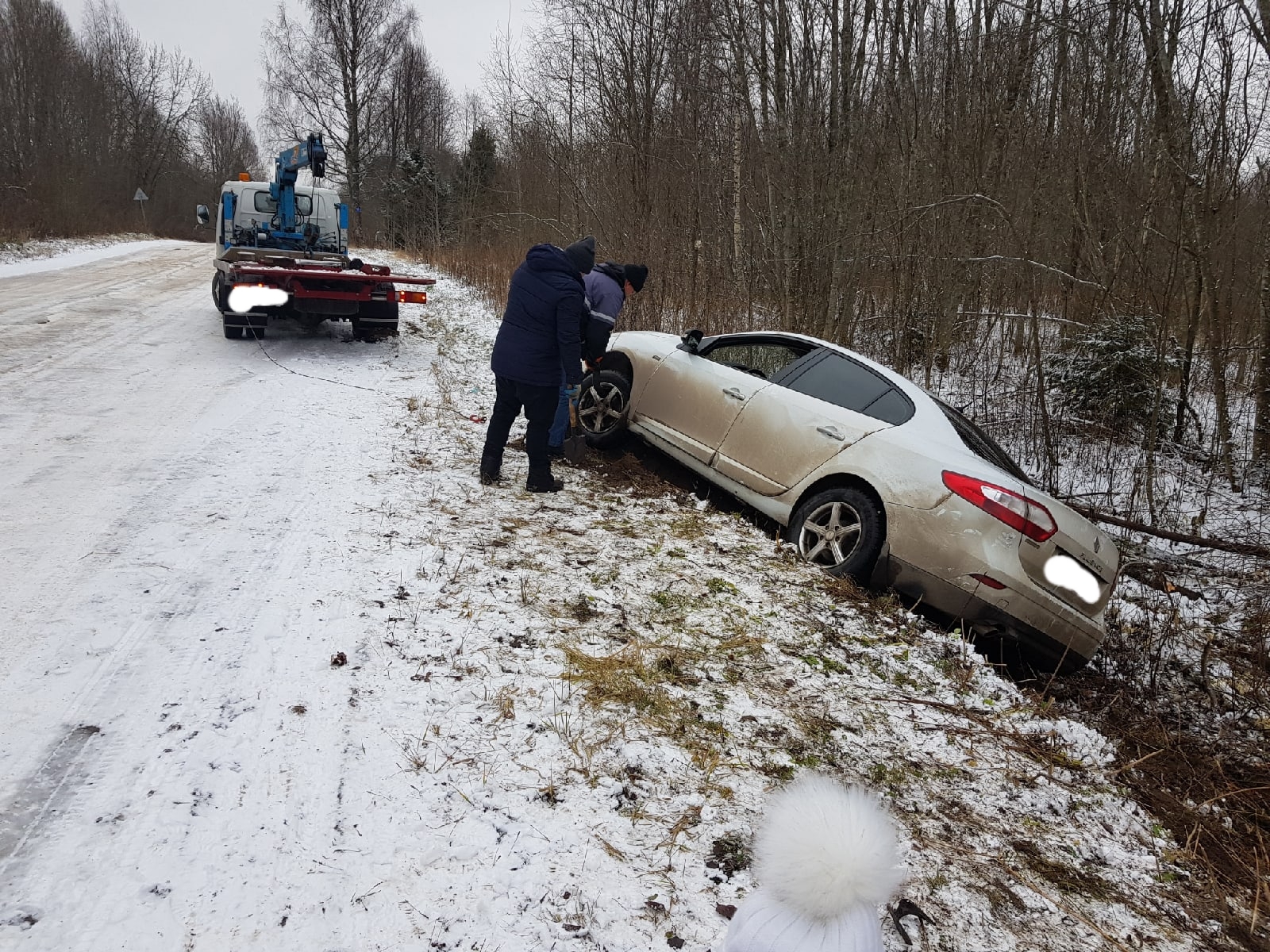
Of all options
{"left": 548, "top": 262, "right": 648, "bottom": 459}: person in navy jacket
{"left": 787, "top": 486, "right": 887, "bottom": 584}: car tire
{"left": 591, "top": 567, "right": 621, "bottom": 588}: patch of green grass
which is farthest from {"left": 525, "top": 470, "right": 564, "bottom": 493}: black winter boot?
{"left": 787, "top": 486, "right": 887, "bottom": 584}: car tire

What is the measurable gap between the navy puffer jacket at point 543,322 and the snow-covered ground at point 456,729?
3.26 ft

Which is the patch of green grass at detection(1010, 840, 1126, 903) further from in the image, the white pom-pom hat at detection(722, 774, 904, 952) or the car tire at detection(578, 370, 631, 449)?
the car tire at detection(578, 370, 631, 449)

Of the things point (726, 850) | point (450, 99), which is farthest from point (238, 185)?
point (450, 99)

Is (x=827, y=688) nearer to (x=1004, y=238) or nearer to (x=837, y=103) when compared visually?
(x=837, y=103)

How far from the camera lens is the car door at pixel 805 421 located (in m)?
4.93

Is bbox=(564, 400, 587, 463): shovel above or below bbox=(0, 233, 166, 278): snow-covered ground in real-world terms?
below

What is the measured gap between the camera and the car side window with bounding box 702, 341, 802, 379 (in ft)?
19.1

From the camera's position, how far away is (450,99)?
1736 inches

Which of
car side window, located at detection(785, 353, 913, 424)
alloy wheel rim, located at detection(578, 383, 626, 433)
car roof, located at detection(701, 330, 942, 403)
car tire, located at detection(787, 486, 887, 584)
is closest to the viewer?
car tire, located at detection(787, 486, 887, 584)

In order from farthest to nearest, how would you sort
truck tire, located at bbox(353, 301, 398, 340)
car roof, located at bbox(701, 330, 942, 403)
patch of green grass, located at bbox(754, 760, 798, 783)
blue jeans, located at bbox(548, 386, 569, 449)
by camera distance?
truck tire, located at bbox(353, 301, 398, 340)
blue jeans, located at bbox(548, 386, 569, 449)
car roof, located at bbox(701, 330, 942, 403)
patch of green grass, located at bbox(754, 760, 798, 783)

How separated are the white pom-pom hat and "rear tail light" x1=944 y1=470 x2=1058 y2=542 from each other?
126 inches

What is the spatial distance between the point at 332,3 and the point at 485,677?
143 ft

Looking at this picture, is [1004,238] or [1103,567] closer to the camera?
[1103,567]

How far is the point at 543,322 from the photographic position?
5348mm
